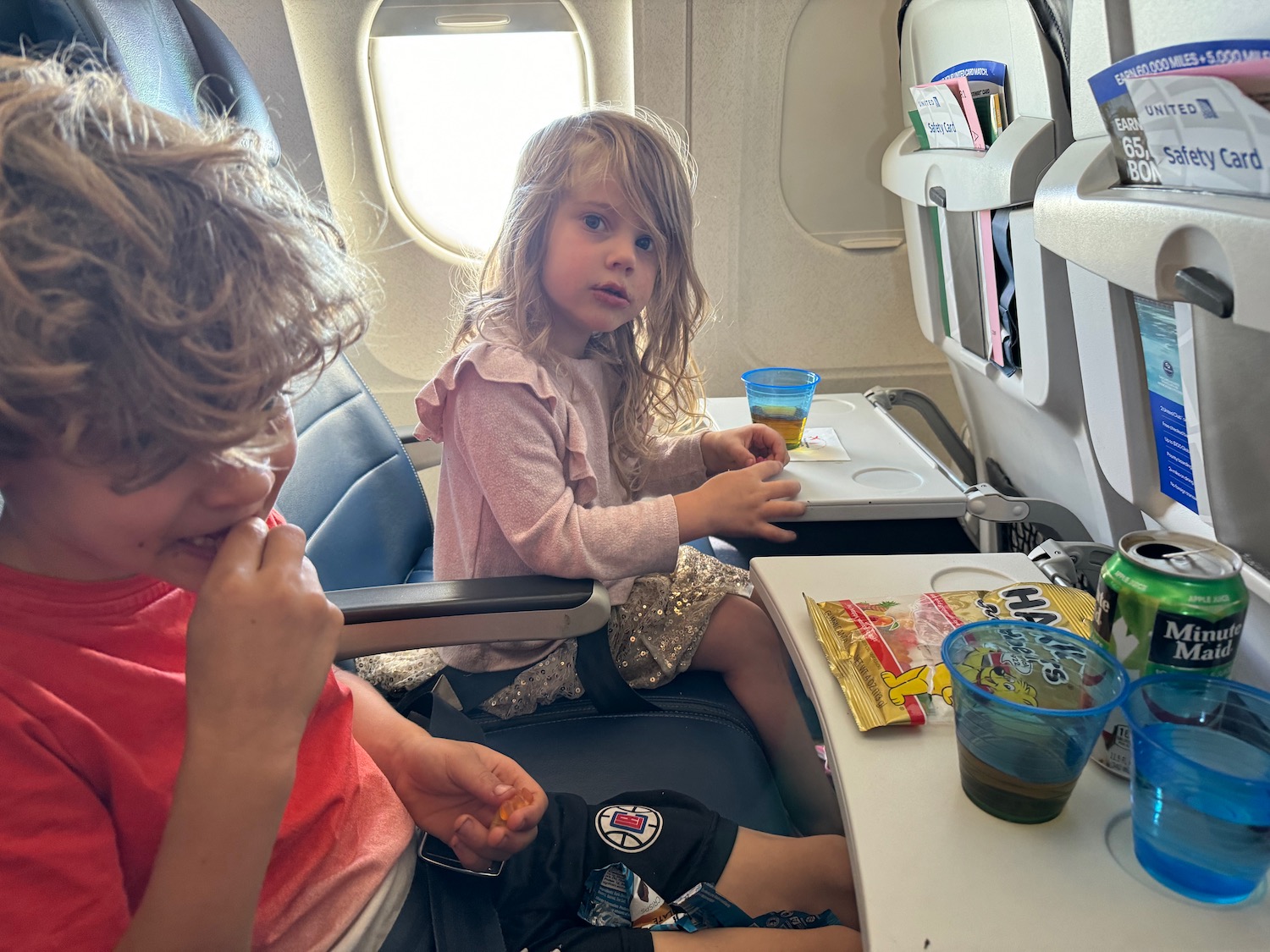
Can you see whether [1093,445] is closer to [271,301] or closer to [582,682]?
[582,682]

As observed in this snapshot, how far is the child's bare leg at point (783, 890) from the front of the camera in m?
0.83

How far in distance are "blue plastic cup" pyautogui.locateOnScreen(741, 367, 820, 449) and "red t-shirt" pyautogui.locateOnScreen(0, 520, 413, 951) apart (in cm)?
91

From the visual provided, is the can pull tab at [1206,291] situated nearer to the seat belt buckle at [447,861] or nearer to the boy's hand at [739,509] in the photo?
the boy's hand at [739,509]

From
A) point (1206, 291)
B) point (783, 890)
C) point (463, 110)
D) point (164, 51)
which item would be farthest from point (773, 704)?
point (463, 110)

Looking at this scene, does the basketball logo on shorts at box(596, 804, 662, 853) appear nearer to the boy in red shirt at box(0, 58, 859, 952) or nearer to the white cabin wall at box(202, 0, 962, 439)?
the boy in red shirt at box(0, 58, 859, 952)

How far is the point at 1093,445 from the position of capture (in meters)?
1.13

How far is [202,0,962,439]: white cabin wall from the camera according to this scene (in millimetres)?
1964

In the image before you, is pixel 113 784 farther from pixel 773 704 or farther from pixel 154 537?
pixel 773 704

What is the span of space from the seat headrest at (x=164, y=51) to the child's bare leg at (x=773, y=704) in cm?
89

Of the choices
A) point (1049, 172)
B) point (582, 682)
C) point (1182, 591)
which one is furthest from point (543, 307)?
point (1182, 591)

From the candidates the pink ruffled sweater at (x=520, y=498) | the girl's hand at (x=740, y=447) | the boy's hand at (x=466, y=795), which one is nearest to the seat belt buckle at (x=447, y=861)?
the boy's hand at (x=466, y=795)

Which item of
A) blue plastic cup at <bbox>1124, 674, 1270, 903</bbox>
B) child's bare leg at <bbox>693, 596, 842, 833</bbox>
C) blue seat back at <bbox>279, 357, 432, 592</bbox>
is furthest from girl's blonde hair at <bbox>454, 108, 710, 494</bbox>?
blue plastic cup at <bbox>1124, 674, 1270, 903</bbox>

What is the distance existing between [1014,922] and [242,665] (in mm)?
563

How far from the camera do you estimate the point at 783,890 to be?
911 mm
